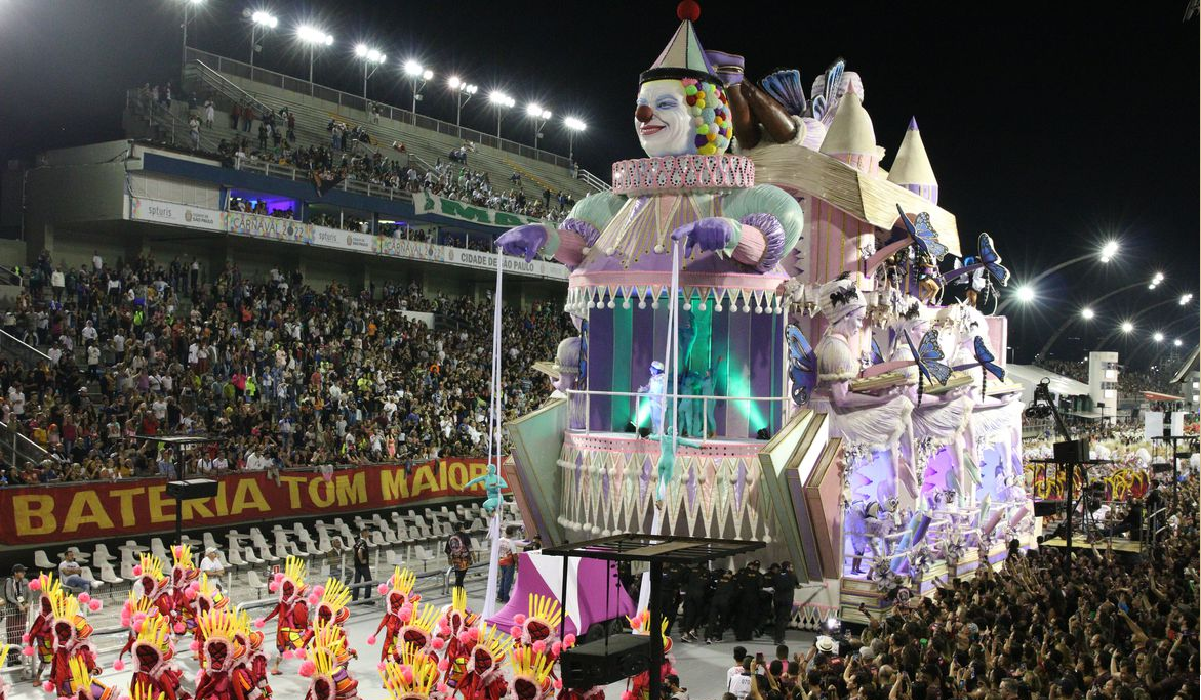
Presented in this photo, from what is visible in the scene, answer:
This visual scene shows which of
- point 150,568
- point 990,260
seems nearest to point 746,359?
point 990,260

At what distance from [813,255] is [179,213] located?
17.4 metres

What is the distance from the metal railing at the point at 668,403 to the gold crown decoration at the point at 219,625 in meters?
8.13

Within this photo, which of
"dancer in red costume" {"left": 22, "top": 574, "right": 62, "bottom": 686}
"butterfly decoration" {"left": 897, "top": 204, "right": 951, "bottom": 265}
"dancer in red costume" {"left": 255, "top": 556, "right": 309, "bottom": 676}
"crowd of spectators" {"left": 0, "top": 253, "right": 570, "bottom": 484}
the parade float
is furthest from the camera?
"crowd of spectators" {"left": 0, "top": 253, "right": 570, "bottom": 484}

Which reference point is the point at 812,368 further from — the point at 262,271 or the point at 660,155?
the point at 262,271

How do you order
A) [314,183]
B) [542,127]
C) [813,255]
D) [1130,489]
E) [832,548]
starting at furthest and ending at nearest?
1. [542,127]
2. [314,183]
3. [1130,489]
4. [813,255]
5. [832,548]

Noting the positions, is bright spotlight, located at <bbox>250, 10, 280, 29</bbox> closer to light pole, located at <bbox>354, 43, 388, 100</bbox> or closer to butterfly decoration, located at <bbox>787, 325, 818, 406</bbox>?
light pole, located at <bbox>354, 43, 388, 100</bbox>

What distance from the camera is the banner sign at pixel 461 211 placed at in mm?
39969

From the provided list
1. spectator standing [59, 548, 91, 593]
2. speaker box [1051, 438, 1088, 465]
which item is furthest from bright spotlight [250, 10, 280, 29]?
speaker box [1051, 438, 1088, 465]

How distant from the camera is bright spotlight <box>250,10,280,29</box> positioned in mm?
43000

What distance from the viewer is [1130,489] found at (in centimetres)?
3128

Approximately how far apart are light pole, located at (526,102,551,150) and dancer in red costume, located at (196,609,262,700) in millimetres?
42566

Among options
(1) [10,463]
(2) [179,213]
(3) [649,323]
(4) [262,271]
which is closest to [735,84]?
(3) [649,323]

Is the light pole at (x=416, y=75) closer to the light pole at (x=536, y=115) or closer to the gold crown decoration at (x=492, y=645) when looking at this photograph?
the light pole at (x=536, y=115)

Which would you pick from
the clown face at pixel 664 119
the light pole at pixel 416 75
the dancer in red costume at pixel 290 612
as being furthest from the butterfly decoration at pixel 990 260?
the light pole at pixel 416 75
